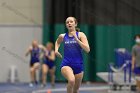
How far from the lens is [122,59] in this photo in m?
17.8

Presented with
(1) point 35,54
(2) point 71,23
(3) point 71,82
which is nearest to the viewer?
(3) point 71,82

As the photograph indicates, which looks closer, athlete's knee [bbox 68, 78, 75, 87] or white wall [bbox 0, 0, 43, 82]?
athlete's knee [bbox 68, 78, 75, 87]

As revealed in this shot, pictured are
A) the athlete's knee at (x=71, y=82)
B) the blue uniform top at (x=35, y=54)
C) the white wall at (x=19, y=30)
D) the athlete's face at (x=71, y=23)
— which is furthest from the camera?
the white wall at (x=19, y=30)

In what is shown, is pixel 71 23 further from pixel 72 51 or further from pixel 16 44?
pixel 16 44

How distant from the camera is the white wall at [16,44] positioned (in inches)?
856

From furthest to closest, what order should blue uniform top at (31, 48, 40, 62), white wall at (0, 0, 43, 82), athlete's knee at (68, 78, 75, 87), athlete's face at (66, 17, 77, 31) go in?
white wall at (0, 0, 43, 82)
blue uniform top at (31, 48, 40, 62)
athlete's face at (66, 17, 77, 31)
athlete's knee at (68, 78, 75, 87)

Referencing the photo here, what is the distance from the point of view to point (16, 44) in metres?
21.9

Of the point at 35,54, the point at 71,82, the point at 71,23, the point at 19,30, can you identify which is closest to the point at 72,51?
the point at 71,23

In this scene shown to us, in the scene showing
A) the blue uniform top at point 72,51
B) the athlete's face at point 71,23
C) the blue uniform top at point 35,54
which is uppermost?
the athlete's face at point 71,23

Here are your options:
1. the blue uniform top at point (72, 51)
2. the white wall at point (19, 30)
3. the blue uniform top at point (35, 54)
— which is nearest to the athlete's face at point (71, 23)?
the blue uniform top at point (72, 51)

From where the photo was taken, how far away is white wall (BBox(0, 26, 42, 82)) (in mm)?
21734

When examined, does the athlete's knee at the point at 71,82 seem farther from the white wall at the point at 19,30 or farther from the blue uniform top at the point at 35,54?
the white wall at the point at 19,30

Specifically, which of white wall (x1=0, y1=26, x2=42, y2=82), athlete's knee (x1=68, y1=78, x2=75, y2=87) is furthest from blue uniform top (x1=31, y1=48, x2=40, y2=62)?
athlete's knee (x1=68, y1=78, x2=75, y2=87)

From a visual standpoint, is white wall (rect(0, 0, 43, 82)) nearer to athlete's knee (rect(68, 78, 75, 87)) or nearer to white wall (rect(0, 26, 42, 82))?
white wall (rect(0, 26, 42, 82))
